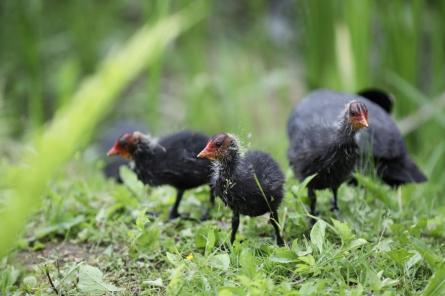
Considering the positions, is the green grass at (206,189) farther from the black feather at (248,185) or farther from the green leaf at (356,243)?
the black feather at (248,185)

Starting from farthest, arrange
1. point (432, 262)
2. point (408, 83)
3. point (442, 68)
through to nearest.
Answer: point (442, 68), point (408, 83), point (432, 262)

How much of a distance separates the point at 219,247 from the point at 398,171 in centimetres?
190

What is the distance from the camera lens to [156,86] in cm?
728

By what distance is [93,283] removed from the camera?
10.5ft

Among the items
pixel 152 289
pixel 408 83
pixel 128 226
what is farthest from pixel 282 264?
pixel 408 83

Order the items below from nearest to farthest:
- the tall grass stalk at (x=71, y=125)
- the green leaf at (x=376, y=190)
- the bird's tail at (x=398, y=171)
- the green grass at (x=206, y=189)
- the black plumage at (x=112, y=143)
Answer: the tall grass stalk at (x=71, y=125) → the green grass at (x=206, y=189) → the green leaf at (x=376, y=190) → the bird's tail at (x=398, y=171) → the black plumage at (x=112, y=143)

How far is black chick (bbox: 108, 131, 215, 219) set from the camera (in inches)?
164

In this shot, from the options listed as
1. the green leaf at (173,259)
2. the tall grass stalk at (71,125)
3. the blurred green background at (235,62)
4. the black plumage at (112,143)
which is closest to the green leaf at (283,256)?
the green leaf at (173,259)

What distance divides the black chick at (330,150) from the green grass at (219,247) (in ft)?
0.58

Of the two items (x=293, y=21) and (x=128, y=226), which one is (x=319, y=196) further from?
(x=293, y=21)

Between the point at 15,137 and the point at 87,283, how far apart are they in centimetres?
593

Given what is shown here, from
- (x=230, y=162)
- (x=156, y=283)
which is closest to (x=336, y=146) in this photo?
(x=230, y=162)

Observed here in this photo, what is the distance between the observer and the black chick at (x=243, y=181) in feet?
11.2

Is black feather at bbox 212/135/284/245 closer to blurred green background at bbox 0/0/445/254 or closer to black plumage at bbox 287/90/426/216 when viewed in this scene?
black plumage at bbox 287/90/426/216
